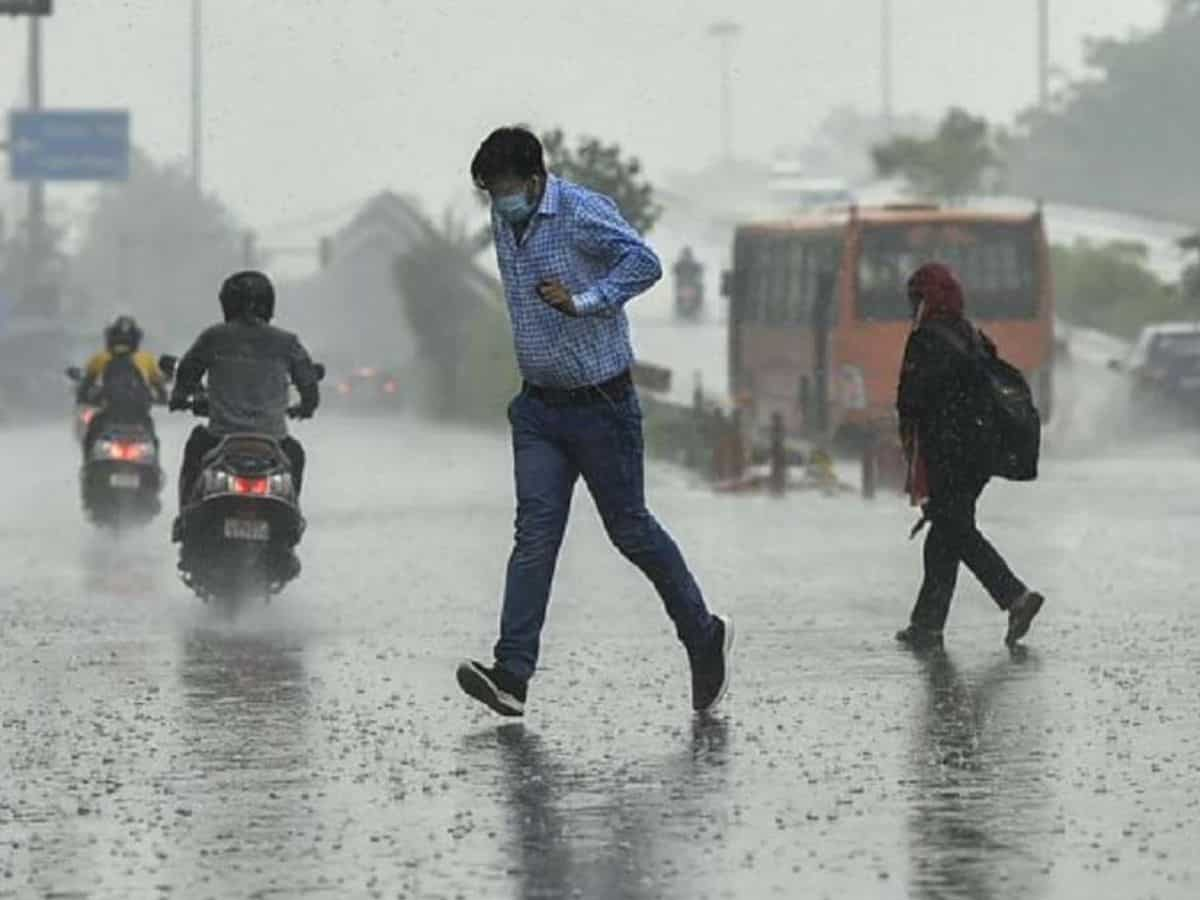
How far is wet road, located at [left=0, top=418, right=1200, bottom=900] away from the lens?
9.29 metres

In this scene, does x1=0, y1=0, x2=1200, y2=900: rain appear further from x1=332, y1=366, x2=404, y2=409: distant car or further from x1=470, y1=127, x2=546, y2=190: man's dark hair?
x1=332, y1=366, x2=404, y2=409: distant car

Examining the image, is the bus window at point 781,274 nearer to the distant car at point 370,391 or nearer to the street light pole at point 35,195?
the distant car at point 370,391

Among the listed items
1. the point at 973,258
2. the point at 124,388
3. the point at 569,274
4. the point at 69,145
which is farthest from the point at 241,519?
the point at 69,145

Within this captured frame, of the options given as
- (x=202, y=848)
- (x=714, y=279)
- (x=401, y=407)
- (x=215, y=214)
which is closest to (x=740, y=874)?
(x=202, y=848)

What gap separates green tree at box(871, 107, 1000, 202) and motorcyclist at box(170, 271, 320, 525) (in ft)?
244

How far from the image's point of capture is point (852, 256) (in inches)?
1720

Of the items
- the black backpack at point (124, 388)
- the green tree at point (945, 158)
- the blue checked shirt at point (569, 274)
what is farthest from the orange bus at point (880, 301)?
the green tree at point (945, 158)

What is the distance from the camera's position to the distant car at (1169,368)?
161ft

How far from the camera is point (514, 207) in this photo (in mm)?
12469

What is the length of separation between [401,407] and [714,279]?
3546 cm

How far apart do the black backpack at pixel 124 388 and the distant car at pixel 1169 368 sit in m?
25.7

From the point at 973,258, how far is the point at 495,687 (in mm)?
31879

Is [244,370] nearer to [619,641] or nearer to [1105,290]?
[619,641]

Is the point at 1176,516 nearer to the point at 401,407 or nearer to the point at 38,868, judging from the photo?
the point at 38,868
